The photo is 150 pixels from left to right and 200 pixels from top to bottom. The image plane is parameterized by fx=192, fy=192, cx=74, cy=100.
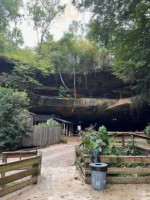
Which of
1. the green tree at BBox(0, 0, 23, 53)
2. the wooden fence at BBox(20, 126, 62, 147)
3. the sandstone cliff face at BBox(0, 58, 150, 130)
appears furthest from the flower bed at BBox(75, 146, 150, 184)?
the green tree at BBox(0, 0, 23, 53)

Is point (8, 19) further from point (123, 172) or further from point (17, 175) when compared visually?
point (123, 172)

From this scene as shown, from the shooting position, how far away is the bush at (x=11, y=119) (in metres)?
13.6

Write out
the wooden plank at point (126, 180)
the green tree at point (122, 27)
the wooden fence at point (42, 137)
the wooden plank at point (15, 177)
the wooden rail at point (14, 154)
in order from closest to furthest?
the wooden plank at point (15, 177)
the wooden plank at point (126, 180)
the wooden rail at point (14, 154)
the green tree at point (122, 27)
the wooden fence at point (42, 137)

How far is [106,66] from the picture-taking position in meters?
24.8

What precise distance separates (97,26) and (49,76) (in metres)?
15.3

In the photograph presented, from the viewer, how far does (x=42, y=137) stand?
16.2m

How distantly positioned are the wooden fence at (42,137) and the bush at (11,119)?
800mm

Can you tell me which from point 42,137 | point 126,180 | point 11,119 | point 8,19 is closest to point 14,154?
point 126,180

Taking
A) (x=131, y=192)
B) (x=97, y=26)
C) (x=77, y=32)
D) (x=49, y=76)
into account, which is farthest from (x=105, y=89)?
(x=131, y=192)

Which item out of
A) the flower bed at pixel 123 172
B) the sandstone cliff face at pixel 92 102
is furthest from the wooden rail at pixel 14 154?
the sandstone cliff face at pixel 92 102

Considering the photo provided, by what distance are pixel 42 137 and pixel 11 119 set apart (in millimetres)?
3288

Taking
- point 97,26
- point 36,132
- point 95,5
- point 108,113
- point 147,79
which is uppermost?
point 95,5

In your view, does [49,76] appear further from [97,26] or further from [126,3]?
[126,3]

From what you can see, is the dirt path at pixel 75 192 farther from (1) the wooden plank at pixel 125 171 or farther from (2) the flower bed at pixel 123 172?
(1) the wooden plank at pixel 125 171
